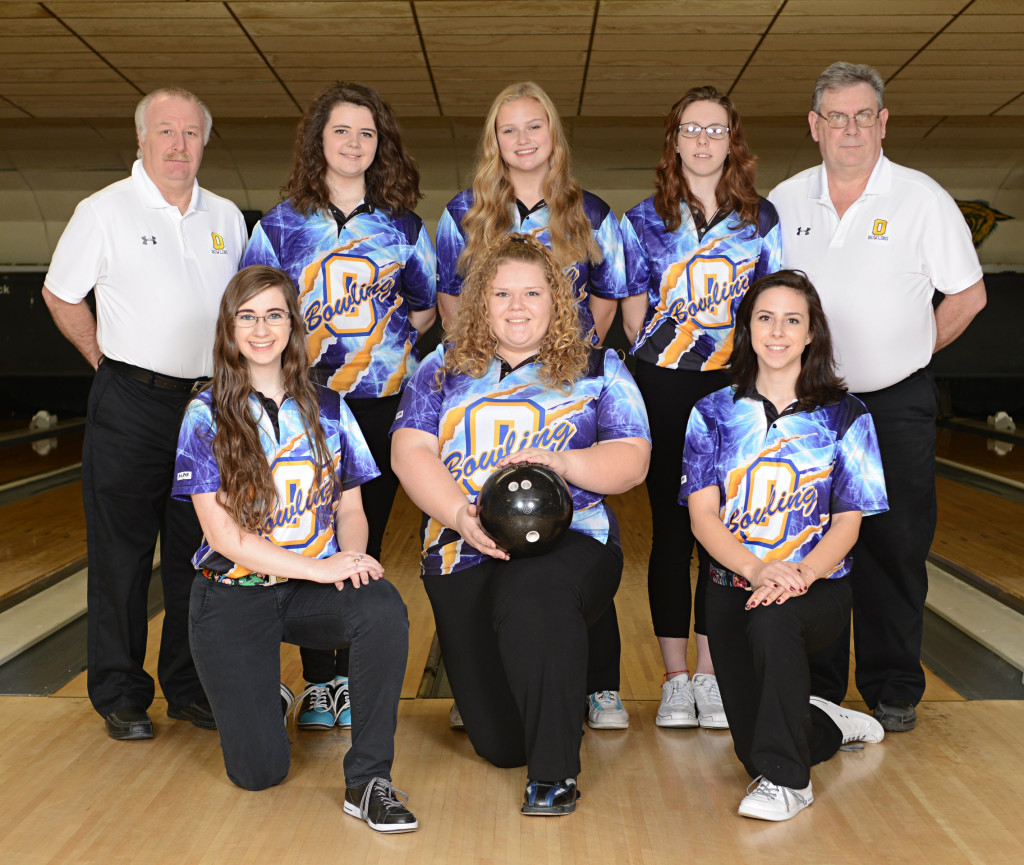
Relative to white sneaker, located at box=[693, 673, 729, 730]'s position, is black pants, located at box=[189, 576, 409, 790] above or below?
above

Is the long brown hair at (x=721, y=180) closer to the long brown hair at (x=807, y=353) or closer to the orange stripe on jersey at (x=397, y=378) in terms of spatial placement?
the long brown hair at (x=807, y=353)

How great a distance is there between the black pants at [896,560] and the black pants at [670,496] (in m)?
0.35

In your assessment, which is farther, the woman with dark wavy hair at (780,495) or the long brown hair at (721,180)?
the long brown hair at (721,180)

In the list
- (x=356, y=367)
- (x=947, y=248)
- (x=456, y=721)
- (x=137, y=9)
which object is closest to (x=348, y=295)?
(x=356, y=367)

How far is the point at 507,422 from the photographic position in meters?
2.21

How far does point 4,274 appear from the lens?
9000mm

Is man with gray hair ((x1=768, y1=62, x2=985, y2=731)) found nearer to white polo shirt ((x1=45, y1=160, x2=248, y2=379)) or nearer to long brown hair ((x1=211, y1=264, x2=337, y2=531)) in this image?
long brown hair ((x1=211, y1=264, x2=337, y2=531))

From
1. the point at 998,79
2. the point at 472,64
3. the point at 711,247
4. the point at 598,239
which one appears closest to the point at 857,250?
the point at 711,247

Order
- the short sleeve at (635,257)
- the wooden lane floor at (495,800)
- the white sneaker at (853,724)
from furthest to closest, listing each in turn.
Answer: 1. the short sleeve at (635,257)
2. the white sneaker at (853,724)
3. the wooden lane floor at (495,800)

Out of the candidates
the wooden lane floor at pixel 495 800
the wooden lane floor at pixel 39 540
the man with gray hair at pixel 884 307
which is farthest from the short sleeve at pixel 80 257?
the man with gray hair at pixel 884 307

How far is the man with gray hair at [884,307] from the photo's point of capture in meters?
2.45

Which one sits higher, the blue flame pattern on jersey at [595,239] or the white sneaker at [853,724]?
the blue flame pattern on jersey at [595,239]

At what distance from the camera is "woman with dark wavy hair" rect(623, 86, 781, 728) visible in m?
2.44

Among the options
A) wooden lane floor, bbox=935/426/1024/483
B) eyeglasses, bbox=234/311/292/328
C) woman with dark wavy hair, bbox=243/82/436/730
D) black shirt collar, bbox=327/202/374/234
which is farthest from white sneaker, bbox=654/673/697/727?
wooden lane floor, bbox=935/426/1024/483
